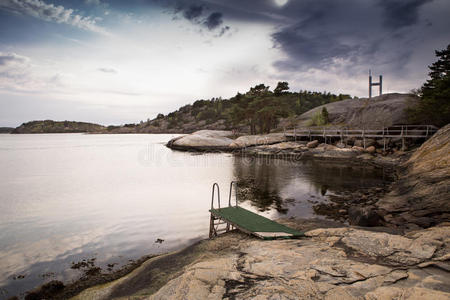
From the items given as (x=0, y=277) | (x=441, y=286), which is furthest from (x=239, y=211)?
(x=0, y=277)

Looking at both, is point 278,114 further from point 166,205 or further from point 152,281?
point 152,281

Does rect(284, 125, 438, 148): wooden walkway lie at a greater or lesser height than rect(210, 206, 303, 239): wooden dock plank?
greater

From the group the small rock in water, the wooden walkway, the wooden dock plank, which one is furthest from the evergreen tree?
the wooden dock plank

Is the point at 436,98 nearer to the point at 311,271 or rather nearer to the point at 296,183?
the point at 296,183

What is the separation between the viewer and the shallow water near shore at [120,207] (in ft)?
26.0

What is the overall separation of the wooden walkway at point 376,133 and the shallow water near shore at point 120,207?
311 inches

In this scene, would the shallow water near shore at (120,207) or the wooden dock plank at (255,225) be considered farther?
the shallow water near shore at (120,207)

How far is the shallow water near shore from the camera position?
26.0 ft

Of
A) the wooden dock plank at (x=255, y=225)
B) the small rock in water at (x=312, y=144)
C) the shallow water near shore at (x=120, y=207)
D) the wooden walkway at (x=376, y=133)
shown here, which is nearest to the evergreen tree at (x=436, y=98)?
the wooden walkway at (x=376, y=133)

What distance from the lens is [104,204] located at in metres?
14.3

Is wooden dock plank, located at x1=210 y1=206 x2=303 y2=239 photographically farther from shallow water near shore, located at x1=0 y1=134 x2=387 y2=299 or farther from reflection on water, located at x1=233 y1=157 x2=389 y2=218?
reflection on water, located at x1=233 y1=157 x2=389 y2=218

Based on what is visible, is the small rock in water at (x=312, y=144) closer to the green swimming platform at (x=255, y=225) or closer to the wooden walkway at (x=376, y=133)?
the wooden walkway at (x=376, y=133)

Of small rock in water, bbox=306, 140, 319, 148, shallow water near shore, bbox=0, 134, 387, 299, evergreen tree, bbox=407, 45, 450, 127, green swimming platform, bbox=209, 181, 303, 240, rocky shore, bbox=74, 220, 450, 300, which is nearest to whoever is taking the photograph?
rocky shore, bbox=74, 220, 450, 300

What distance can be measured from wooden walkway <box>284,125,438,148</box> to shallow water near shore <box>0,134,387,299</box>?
7.89 metres
